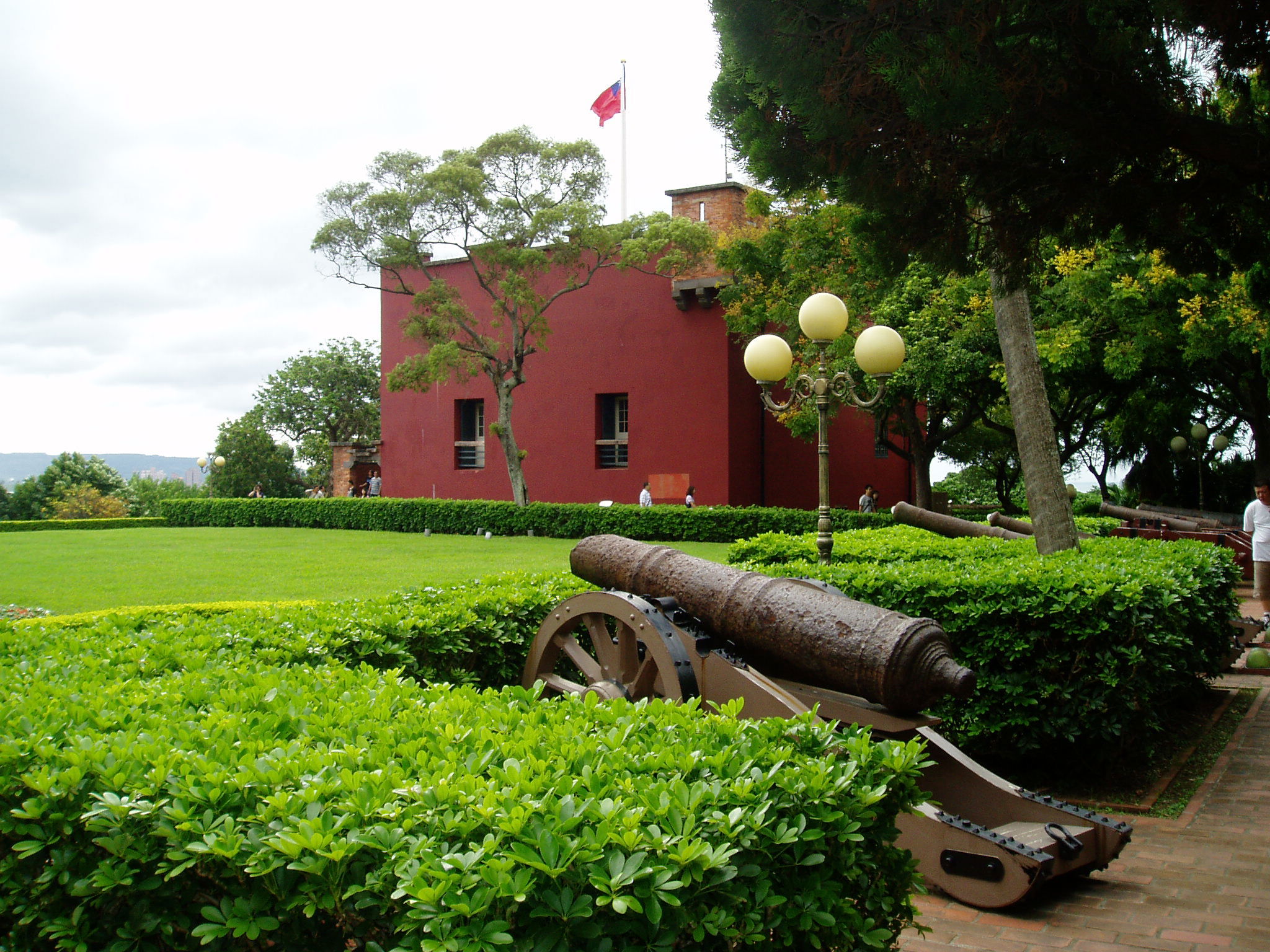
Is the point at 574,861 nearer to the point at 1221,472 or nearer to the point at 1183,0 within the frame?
the point at 1183,0

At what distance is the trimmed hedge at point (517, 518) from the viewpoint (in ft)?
65.8

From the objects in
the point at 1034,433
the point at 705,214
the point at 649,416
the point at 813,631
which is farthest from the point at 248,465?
the point at 813,631

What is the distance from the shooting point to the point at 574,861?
189cm

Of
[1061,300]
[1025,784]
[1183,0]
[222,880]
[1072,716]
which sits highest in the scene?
[1061,300]

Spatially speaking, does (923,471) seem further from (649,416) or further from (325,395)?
(325,395)

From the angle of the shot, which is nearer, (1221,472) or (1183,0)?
(1183,0)

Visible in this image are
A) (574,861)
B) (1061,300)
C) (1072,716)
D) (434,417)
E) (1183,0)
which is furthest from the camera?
(434,417)

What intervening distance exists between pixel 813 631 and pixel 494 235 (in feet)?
65.4

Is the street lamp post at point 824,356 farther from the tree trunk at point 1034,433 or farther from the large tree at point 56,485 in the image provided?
the large tree at point 56,485

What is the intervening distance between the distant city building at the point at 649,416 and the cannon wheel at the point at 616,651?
17.8m

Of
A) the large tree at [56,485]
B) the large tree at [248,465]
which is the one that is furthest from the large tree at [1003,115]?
the large tree at [56,485]

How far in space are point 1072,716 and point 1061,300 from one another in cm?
1477

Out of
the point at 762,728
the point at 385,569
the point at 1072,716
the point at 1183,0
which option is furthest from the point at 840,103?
the point at 385,569

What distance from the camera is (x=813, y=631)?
3.84m
